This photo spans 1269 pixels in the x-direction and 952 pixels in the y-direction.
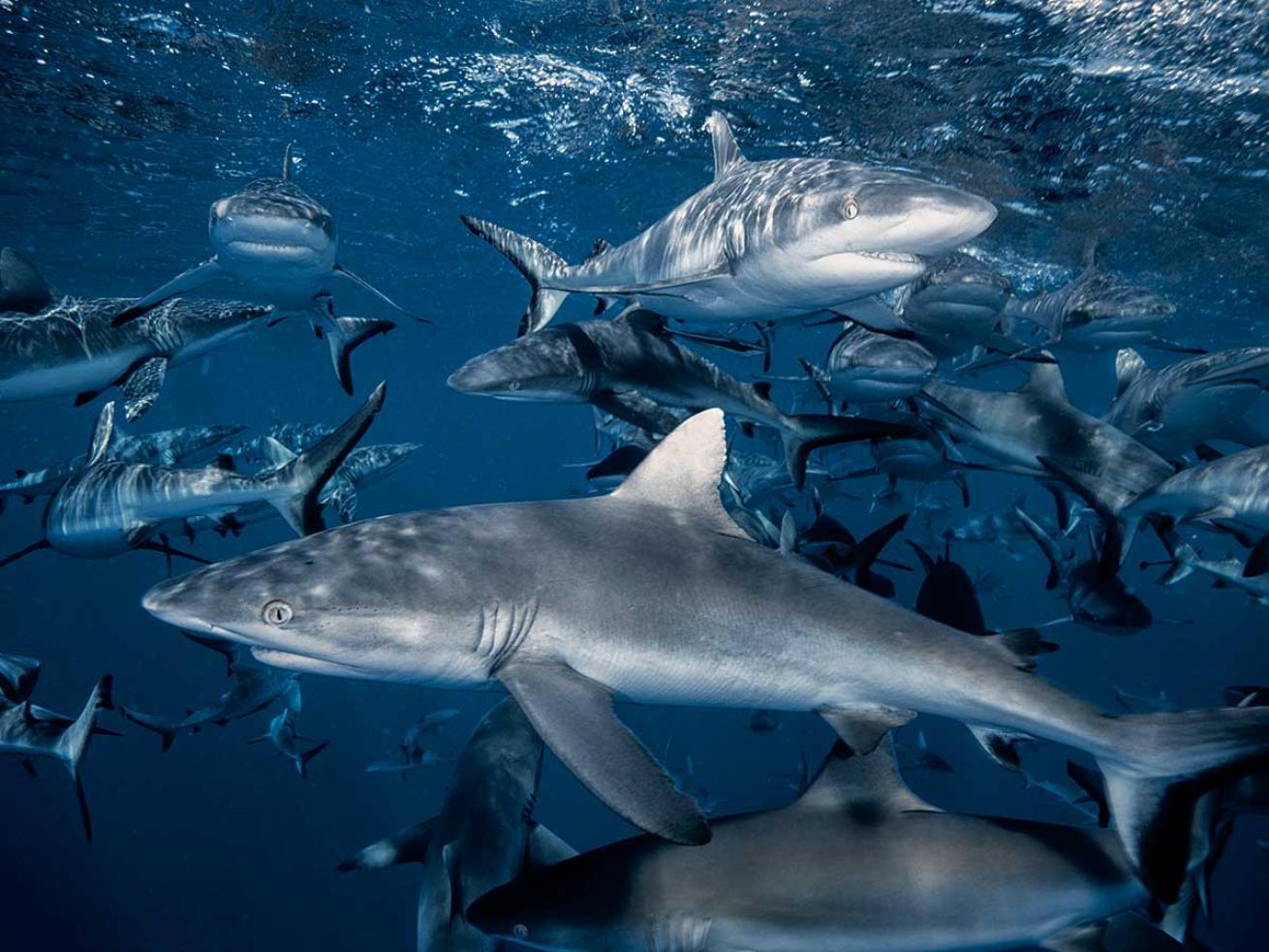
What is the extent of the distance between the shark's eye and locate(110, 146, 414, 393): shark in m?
4.29

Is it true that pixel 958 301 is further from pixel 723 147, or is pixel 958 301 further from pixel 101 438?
pixel 101 438

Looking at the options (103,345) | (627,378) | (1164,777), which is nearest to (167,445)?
(103,345)

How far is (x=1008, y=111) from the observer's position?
14688 millimetres

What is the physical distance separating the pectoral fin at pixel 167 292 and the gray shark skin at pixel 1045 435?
7045mm

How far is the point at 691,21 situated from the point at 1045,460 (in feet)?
35.3

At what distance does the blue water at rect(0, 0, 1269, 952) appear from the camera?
43.5ft

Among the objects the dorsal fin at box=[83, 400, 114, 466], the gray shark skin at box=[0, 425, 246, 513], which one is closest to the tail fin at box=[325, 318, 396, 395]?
the gray shark skin at box=[0, 425, 246, 513]

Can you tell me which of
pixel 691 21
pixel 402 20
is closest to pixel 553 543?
pixel 691 21

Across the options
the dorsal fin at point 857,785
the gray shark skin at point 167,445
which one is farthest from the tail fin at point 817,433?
the gray shark skin at point 167,445

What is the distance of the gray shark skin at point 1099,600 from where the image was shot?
6.46 metres

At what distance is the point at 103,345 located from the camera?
24.0 ft

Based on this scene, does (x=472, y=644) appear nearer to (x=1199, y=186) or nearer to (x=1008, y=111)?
(x=1008, y=111)

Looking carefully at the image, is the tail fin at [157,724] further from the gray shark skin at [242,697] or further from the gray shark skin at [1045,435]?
the gray shark skin at [1045,435]

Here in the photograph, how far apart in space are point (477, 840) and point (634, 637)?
2.07m
